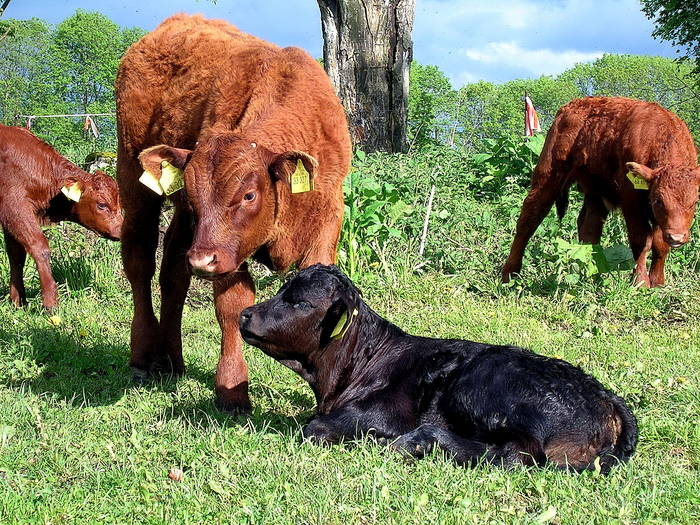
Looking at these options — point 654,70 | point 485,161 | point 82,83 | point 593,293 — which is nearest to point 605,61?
point 654,70

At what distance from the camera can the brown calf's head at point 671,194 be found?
30.0 feet

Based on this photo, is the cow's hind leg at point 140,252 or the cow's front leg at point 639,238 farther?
the cow's front leg at point 639,238

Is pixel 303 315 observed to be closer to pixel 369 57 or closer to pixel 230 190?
pixel 230 190

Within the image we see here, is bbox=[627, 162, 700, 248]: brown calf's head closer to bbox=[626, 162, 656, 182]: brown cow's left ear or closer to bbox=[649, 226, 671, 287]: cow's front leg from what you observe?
bbox=[626, 162, 656, 182]: brown cow's left ear

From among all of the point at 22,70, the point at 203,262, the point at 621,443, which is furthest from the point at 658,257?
the point at 22,70

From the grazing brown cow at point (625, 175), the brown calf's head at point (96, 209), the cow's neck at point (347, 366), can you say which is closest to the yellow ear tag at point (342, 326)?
the cow's neck at point (347, 366)

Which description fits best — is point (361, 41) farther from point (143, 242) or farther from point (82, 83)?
point (82, 83)

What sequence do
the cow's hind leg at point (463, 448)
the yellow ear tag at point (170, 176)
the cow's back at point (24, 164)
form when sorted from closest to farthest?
the cow's hind leg at point (463, 448) < the yellow ear tag at point (170, 176) < the cow's back at point (24, 164)

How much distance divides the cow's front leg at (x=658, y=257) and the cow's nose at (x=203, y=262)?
252 inches

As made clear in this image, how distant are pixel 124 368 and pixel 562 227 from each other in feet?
21.7

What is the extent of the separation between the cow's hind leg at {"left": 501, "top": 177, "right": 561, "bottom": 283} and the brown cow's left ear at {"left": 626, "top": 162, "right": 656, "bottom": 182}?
1.06 m

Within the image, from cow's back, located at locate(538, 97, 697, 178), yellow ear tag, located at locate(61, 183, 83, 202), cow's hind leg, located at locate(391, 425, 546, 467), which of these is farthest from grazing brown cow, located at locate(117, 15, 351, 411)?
cow's back, located at locate(538, 97, 697, 178)

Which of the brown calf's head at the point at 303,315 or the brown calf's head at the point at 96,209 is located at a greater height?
the brown calf's head at the point at 96,209

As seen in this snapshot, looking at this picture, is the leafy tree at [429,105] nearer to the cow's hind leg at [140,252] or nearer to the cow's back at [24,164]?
the cow's back at [24,164]
